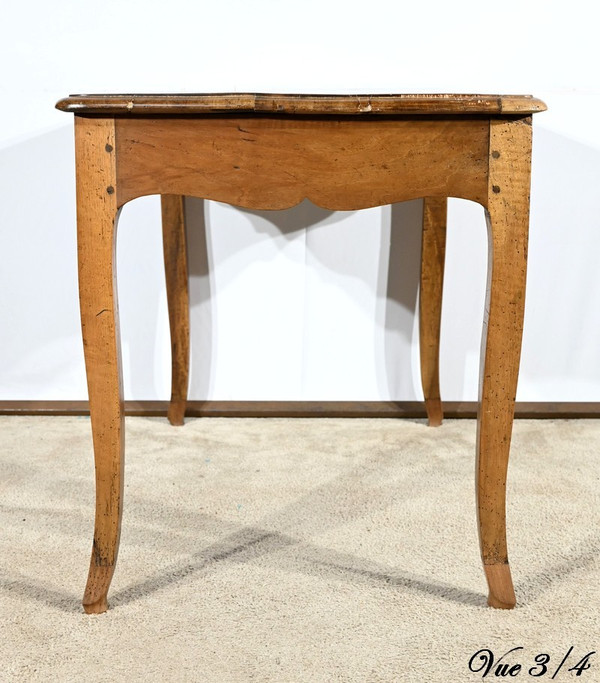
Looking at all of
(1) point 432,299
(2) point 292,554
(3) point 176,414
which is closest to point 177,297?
(3) point 176,414

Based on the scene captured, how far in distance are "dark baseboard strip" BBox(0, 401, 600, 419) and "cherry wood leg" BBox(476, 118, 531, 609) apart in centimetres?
69

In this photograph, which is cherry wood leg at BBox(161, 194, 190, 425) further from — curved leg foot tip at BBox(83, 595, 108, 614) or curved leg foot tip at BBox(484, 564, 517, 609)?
curved leg foot tip at BBox(484, 564, 517, 609)

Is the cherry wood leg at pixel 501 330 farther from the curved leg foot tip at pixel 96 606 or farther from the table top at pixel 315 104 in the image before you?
the curved leg foot tip at pixel 96 606

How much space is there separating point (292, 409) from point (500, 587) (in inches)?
29.9

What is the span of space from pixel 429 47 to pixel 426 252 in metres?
0.39

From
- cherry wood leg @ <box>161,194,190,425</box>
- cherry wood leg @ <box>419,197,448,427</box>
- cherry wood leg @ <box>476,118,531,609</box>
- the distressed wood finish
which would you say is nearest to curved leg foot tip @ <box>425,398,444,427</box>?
cherry wood leg @ <box>419,197,448,427</box>

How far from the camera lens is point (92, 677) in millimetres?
897

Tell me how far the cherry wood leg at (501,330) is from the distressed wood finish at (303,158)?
0.08 feet

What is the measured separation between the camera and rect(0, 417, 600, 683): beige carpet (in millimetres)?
943

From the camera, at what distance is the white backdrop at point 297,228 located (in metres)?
1.61

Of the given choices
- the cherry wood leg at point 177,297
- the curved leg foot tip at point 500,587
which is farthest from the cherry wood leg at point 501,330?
the cherry wood leg at point 177,297

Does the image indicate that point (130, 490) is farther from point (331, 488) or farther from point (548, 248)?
point (548, 248)

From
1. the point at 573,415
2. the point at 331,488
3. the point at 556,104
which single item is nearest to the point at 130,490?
the point at 331,488

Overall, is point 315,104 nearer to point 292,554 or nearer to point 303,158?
point 303,158
